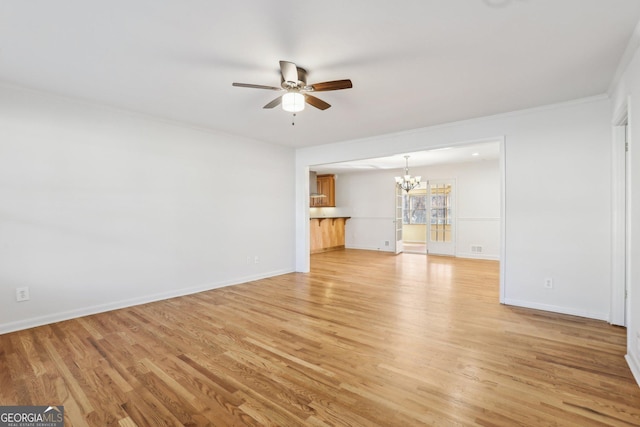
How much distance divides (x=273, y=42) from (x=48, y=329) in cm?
348

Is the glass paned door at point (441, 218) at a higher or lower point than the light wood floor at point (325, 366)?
higher

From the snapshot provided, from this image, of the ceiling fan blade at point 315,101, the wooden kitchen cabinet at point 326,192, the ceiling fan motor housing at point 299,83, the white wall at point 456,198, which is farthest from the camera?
the wooden kitchen cabinet at point 326,192

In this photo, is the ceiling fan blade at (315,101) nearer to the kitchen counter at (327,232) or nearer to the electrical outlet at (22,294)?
the electrical outlet at (22,294)

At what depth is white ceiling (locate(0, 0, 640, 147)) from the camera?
185cm

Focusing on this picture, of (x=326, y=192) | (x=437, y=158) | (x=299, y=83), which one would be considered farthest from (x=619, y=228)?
(x=326, y=192)

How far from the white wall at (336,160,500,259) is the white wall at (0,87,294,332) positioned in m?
4.69

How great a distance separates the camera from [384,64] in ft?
8.28

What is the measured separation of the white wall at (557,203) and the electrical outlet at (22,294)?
5.34 m

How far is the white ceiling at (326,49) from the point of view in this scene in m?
1.85

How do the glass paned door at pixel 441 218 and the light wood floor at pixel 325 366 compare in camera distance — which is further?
the glass paned door at pixel 441 218

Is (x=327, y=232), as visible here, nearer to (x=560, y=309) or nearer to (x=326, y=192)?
(x=326, y=192)

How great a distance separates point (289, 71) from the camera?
92.5 inches

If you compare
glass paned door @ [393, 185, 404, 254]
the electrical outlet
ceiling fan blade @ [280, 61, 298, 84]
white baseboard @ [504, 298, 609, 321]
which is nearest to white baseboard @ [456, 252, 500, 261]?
glass paned door @ [393, 185, 404, 254]

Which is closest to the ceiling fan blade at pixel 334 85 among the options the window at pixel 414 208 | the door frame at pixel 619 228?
the door frame at pixel 619 228
